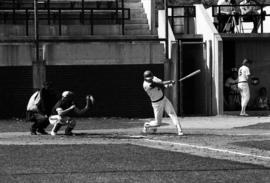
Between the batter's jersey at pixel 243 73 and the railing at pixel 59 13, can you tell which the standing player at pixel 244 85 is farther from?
the railing at pixel 59 13

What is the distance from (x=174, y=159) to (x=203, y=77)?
1457 centimetres

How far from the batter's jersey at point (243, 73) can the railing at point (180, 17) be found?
306 centimetres

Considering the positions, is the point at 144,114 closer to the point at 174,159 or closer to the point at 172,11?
the point at 172,11

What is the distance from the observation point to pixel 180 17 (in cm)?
3070

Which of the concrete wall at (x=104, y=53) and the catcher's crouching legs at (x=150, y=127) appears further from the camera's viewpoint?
the concrete wall at (x=104, y=53)

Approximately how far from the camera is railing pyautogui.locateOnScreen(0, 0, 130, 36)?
29.0 meters

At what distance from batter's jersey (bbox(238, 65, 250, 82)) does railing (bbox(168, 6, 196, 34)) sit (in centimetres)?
306

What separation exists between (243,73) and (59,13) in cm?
667

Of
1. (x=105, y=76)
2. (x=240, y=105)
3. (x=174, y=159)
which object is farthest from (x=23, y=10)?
(x=174, y=159)

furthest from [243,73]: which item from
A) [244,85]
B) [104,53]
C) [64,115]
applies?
[64,115]

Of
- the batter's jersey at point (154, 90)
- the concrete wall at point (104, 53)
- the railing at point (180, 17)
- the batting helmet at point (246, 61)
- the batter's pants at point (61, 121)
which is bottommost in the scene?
the batter's pants at point (61, 121)

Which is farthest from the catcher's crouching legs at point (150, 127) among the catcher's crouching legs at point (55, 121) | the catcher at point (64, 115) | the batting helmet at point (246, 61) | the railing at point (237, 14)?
the railing at point (237, 14)

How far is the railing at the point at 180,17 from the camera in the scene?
30703 mm

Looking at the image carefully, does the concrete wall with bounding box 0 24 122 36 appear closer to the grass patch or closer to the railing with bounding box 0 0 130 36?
the railing with bounding box 0 0 130 36
